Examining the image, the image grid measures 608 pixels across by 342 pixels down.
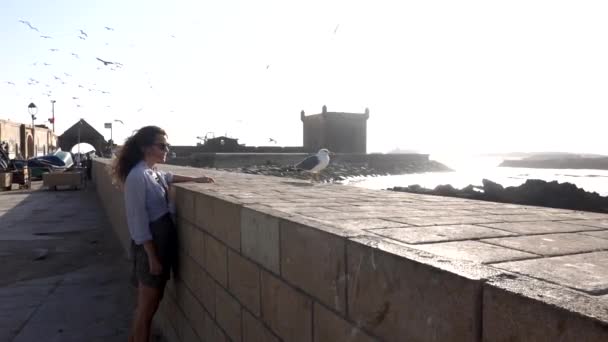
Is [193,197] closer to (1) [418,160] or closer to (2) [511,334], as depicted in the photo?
(2) [511,334]

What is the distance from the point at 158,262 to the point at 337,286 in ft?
7.21

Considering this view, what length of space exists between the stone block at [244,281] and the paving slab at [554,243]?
116 centimetres

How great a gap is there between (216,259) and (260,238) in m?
0.81

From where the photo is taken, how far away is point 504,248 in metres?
1.84

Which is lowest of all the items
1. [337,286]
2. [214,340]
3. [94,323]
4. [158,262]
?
[94,323]

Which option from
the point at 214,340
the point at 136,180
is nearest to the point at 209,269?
the point at 214,340

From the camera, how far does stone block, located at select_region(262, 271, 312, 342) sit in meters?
2.10

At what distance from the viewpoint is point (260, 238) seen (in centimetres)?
254

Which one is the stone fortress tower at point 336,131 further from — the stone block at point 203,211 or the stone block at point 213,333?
the stone block at point 213,333

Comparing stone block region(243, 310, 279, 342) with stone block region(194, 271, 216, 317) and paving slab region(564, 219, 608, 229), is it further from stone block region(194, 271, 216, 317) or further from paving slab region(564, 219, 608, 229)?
paving slab region(564, 219, 608, 229)

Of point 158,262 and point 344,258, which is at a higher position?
point 344,258

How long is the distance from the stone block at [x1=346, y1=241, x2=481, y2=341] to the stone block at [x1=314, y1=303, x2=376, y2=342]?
37 millimetres

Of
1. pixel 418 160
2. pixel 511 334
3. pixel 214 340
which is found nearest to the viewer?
pixel 511 334

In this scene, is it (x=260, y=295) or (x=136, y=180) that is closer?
(x=260, y=295)
